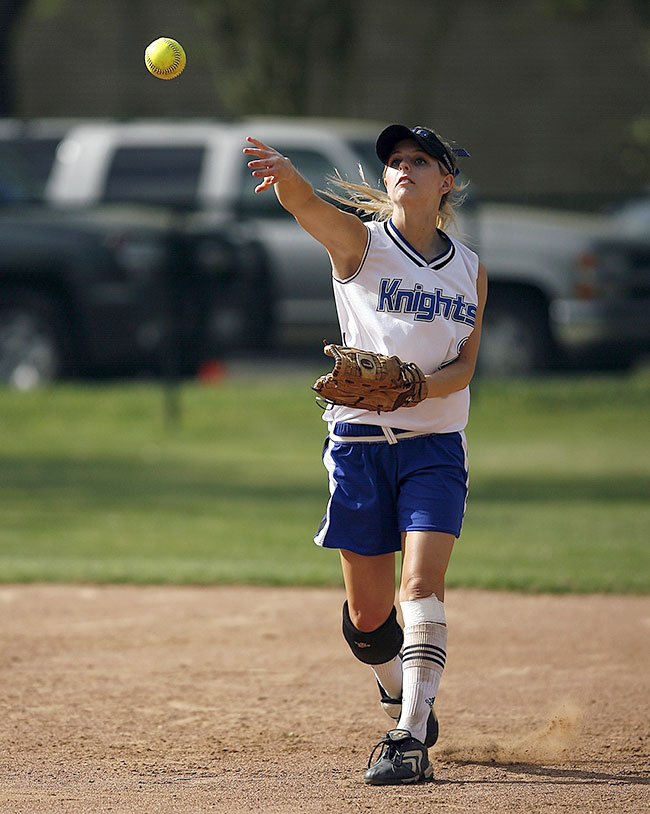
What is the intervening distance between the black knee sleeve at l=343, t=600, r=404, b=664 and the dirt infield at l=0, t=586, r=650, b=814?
13.6 inches

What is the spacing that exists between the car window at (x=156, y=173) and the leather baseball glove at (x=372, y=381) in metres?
9.75

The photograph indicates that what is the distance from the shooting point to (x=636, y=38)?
24156 millimetres

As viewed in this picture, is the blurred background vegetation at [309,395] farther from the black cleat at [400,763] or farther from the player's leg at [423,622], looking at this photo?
the black cleat at [400,763]

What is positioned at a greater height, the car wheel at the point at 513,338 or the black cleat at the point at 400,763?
the car wheel at the point at 513,338

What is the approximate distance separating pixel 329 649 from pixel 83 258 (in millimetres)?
7774

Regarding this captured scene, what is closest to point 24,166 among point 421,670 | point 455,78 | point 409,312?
point 409,312

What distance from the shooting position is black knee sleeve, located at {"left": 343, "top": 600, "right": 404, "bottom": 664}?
461 centimetres

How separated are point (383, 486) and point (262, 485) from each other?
270 inches

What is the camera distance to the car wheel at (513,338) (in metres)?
13.7

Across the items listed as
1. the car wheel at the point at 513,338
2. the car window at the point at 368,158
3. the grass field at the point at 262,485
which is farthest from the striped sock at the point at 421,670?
the car wheel at the point at 513,338

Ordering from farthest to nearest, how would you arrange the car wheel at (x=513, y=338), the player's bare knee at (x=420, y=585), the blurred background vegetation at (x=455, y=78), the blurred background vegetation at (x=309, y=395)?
the blurred background vegetation at (x=455, y=78), the car wheel at (x=513, y=338), the blurred background vegetation at (x=309, y=395), the player's bare knee at (x=420, y=585)

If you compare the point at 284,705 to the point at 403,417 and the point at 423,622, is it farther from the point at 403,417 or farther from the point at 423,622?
the point at 403,417

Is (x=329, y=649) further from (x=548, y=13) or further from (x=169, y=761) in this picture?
(x=548, y=13)

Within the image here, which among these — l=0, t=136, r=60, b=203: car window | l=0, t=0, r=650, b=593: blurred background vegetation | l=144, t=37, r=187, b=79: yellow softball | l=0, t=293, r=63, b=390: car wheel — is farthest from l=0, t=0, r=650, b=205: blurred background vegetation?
l=144, t=37, r=187, b=79: yellow softball
